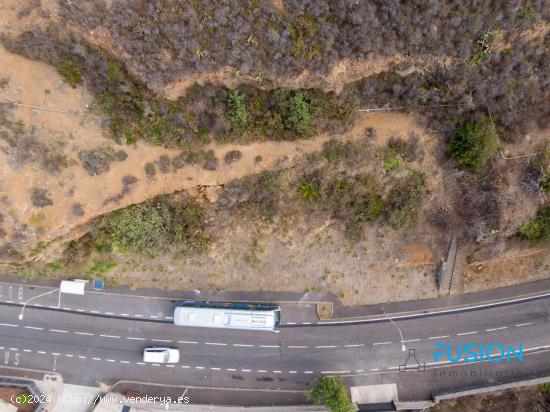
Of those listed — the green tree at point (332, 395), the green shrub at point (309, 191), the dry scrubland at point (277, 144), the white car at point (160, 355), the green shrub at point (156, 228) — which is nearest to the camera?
the dry scrubland at point (277, 144)

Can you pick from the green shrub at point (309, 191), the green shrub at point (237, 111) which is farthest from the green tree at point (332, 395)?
the green shrub at point (237, 111)

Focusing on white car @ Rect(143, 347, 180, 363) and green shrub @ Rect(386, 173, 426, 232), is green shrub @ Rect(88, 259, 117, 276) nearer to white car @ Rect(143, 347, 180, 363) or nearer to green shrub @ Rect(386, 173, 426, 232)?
white car @ Rect(143, 347, 180, 363)

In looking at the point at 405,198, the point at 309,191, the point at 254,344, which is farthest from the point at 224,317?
the point at 405,198

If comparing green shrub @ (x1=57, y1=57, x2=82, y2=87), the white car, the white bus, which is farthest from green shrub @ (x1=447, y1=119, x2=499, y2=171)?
green shrub @ (x1=57, y1=57, x2=82, y2=87)

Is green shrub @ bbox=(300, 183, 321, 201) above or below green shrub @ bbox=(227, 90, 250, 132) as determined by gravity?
below

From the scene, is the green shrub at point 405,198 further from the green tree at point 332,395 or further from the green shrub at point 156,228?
the green shrub at point 156,228

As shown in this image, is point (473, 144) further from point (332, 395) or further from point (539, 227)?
point (332, 395)

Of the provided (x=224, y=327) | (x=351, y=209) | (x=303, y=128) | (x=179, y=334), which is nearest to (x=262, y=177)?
(x=303, y=128)
